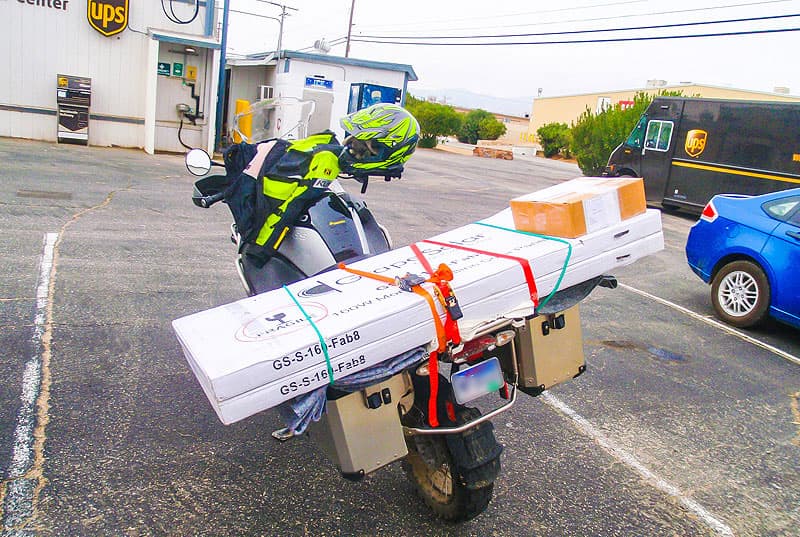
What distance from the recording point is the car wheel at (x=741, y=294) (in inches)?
238

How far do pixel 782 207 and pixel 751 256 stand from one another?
1.78 feet

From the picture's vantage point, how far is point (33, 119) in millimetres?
14977

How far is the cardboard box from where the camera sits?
2.87 m

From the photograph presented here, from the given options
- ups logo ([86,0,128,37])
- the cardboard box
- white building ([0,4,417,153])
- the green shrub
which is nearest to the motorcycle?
the cardboard box

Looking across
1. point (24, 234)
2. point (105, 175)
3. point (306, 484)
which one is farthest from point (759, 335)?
point (105, 175)

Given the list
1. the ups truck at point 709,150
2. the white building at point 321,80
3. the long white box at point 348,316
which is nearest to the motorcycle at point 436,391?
the long white box at point 348,316

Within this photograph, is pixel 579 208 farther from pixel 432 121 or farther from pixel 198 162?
pixel 432 121

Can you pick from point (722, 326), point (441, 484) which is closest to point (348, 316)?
point (441, 484)

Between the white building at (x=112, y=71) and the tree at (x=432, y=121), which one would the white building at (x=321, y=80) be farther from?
the tree at (x=432, y=121)

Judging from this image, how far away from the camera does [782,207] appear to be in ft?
19.9

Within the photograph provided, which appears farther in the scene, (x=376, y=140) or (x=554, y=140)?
(x=554, y=140)

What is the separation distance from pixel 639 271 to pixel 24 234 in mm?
7511

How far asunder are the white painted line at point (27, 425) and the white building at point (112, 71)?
10.8 m

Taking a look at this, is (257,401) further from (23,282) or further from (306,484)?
(23,282)
